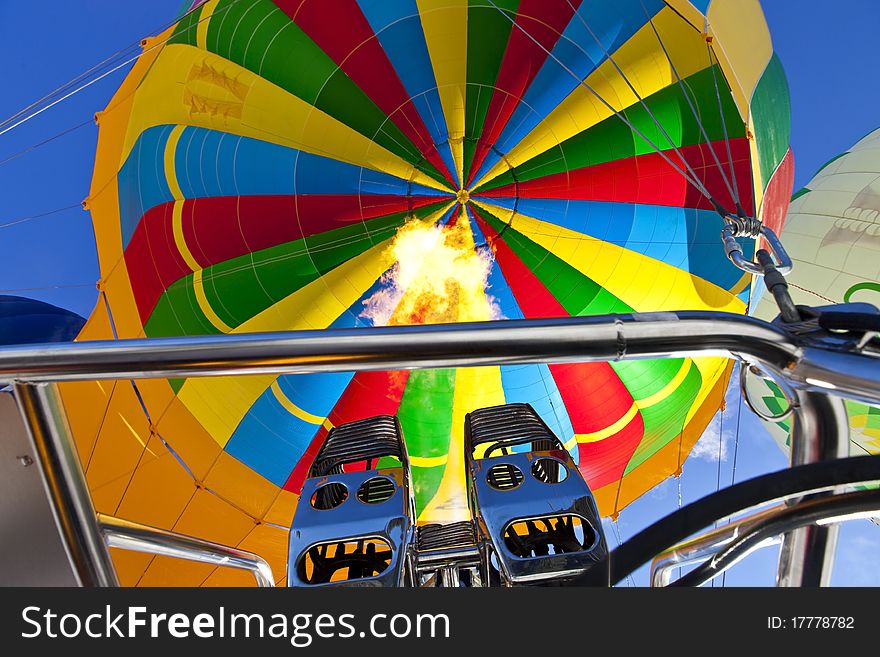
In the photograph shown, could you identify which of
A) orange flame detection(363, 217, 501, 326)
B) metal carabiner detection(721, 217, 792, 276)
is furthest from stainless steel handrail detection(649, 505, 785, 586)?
orange flame detection(363, 217, 501, 326)

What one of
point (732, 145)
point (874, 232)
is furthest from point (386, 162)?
point (874, 232)

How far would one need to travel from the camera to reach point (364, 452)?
3.18 metres

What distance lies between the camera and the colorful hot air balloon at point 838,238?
577 cm

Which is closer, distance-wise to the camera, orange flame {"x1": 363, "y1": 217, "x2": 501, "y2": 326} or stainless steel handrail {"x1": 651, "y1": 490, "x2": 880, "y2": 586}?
stainless steel handrail {"x1": 651, "y1": 490, "x2": 880, "y2": 586}

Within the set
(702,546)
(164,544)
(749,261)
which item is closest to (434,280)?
(749,261)

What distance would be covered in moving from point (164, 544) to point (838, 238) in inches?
254

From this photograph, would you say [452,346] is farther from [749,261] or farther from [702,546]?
[749,261]

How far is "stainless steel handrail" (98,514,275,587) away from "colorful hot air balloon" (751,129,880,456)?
4.66m

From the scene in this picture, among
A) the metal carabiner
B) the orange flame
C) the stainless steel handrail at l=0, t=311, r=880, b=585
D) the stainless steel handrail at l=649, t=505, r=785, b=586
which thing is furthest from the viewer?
the orange flame

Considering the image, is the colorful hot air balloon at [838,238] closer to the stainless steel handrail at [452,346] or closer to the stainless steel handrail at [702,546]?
the stainless steel handrail at [702,546]

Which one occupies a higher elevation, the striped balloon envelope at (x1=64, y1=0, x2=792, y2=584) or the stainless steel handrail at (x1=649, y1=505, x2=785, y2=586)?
the striped balloon envelope at (x1=64, y1=0, x2=792, y2=584)

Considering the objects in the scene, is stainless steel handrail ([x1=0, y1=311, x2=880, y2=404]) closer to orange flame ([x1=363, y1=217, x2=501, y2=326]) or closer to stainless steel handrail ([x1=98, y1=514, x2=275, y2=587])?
stainless steel handrail ([x1=98, y1=514, x2=275, y2=587])

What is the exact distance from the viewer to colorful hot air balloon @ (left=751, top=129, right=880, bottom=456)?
577 centimetres

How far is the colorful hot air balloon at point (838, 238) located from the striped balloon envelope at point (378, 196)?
905mm
